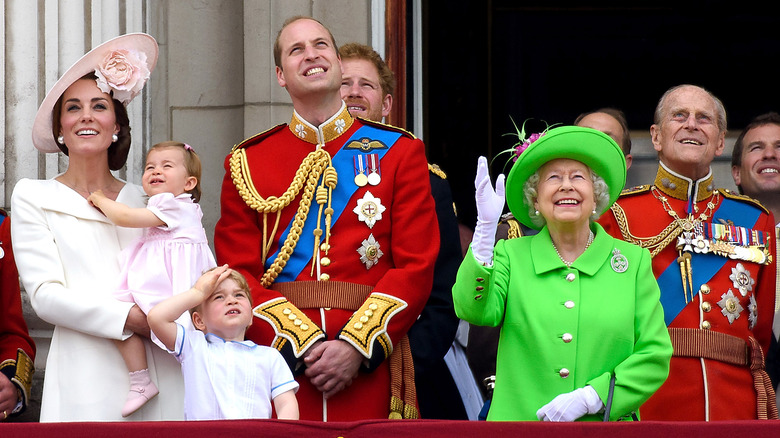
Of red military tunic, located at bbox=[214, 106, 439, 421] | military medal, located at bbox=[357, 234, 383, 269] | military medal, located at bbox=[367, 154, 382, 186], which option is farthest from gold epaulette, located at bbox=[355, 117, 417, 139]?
military medal, located at bbox=[357, 234, 383, 269]

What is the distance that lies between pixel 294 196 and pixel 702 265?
1355mm

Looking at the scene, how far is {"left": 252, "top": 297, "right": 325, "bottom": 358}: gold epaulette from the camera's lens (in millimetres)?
4520

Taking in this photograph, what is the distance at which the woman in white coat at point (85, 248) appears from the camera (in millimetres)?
4570

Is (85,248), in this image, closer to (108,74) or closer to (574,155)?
(108,74)

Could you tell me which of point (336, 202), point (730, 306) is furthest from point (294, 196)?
point (730, 306)

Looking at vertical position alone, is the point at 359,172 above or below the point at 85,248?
above

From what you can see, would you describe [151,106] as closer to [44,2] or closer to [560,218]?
[44,2]

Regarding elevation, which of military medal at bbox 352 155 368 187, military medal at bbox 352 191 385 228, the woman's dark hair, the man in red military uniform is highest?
the woman's dark hair

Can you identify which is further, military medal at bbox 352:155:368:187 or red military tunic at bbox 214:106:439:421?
military medal at bbox 352:155:368:187

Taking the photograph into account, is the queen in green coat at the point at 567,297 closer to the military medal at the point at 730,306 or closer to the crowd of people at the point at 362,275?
the crowd of people at the point at 362,275

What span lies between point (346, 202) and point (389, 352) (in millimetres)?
514

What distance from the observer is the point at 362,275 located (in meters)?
4.73

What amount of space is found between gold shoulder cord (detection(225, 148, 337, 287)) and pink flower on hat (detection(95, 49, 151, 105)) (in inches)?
17.7

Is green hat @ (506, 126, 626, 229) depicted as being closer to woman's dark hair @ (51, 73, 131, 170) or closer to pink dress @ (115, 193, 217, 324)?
pink dress @ (115, 193, 217, 324)
